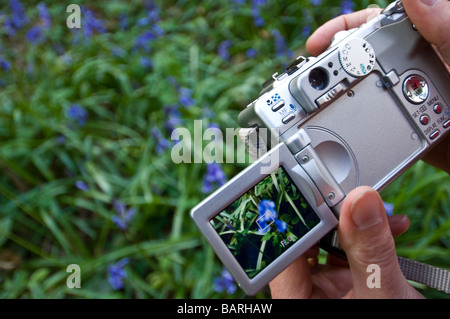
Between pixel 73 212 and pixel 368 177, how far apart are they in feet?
5.31

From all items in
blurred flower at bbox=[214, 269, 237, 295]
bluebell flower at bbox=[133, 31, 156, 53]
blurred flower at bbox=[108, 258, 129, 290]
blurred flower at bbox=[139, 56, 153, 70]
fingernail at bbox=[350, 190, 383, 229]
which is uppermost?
bluebell flower at bbox=[133, 31, 156, 53]

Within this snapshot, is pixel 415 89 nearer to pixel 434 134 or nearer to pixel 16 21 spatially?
pixel 434 134

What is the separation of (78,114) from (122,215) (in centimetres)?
83

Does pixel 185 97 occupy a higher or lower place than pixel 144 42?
lower

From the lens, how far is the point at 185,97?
2068 millimetres

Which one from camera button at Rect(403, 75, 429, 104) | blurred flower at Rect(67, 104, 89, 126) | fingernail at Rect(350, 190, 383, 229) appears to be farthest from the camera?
blurred flower at Rect(67, 104, 89, 126)

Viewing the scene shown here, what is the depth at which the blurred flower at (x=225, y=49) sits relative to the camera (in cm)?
239

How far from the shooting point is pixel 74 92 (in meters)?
2.44

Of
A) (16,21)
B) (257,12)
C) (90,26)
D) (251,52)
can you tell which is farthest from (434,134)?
(16,21)

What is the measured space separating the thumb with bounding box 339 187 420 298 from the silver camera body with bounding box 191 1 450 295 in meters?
0.05

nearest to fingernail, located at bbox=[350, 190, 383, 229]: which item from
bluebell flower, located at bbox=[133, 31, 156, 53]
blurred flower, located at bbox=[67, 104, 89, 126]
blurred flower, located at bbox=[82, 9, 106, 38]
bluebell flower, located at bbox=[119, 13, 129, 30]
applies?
blurred flower, located at bbox=[67, 104, 89, 126]

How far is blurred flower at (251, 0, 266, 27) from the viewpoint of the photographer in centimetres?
230

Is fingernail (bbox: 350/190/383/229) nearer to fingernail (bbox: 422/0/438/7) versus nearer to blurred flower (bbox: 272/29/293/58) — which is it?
fingernail (bbox: 422/0/438/7)

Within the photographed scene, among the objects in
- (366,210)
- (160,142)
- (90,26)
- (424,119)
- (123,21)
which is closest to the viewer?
(366,210)
